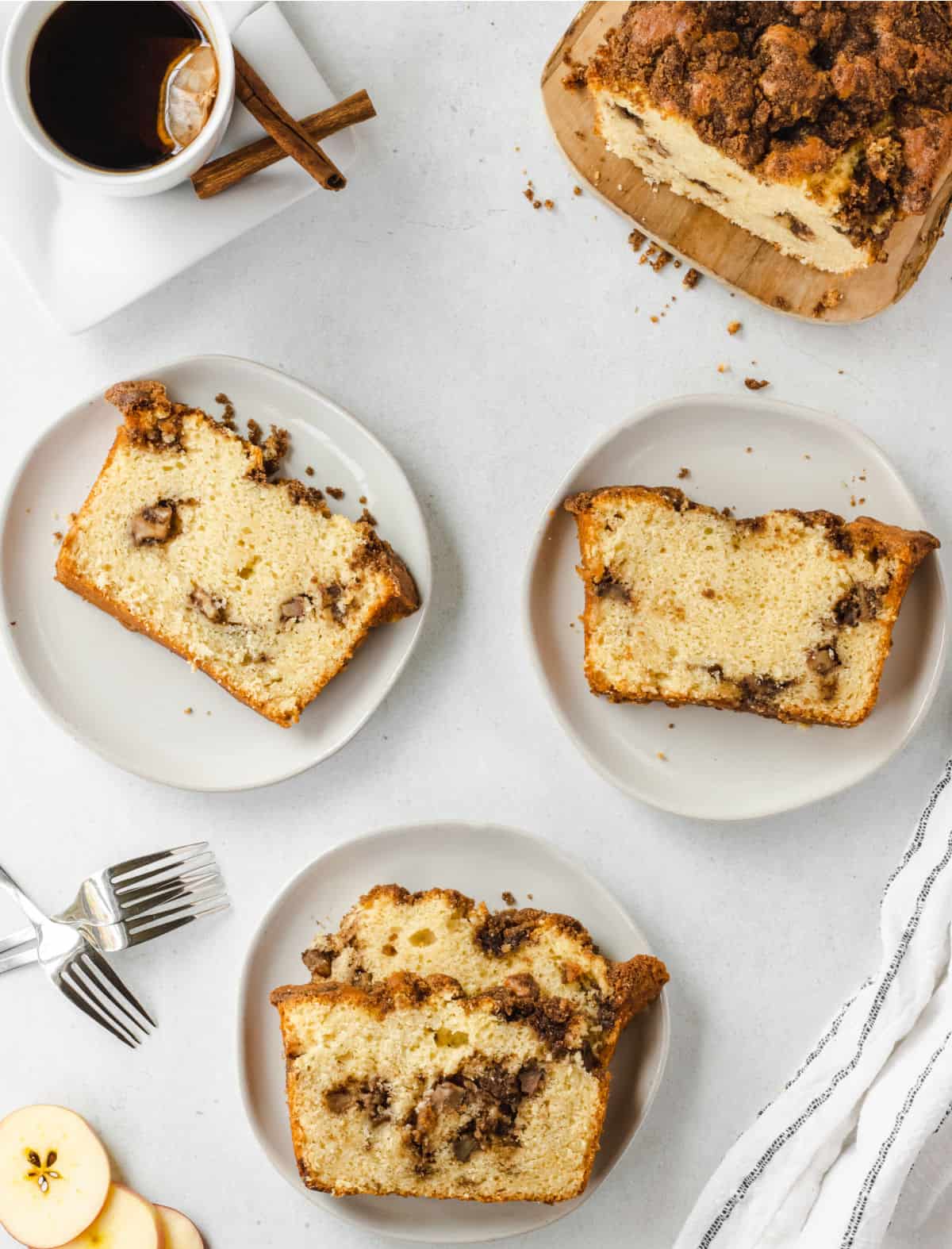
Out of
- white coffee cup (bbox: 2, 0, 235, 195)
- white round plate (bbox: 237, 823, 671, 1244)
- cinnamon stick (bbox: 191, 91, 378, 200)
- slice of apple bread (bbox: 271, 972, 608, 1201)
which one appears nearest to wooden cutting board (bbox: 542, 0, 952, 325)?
cinnamon stick (bbox: 191, 91, 378, 200)

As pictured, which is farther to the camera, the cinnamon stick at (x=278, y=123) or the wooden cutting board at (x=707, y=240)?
the wooden cutting board at (x=707, y=240)

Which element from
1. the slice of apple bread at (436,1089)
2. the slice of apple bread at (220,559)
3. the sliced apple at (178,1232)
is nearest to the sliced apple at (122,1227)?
the sliced apple at (178,1232)

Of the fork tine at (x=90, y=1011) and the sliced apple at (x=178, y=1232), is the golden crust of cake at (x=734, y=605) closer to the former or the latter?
the fork tine at (x=90, y=1011)

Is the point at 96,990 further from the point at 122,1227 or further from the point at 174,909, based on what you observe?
the point at 122,1227

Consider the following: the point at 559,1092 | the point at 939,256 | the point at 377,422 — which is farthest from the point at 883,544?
the point at 559,1092

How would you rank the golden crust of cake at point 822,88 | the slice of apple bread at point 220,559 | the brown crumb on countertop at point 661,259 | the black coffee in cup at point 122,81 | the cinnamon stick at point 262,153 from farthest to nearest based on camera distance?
the brown crumb on countertop at point 661,259, the slice of apple bread at point 220,559, the cinnamon stick at point 262,153, the black coffee in cup at point 122,81, the golden crust of cake at point 822,88

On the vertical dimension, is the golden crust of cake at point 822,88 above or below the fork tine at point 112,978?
above

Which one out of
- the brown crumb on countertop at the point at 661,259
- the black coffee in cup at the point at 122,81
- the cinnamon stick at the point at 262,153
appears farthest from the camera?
the brown crumb on countertop at the point at 661,259

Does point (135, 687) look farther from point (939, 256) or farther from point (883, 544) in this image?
point (939, 256)
